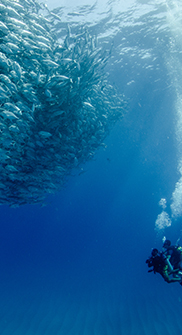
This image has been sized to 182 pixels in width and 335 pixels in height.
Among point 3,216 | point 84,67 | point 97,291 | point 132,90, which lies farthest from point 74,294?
point 3,216

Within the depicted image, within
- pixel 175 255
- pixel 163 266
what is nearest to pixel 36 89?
pixel 163 266

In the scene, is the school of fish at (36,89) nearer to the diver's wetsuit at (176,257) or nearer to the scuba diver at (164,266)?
the scuba diver at (164,266)

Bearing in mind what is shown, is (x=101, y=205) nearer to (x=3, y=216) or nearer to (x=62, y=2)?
(x=3, y=216)

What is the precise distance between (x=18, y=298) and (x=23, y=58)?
14.2m

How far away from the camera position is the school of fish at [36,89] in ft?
15.3

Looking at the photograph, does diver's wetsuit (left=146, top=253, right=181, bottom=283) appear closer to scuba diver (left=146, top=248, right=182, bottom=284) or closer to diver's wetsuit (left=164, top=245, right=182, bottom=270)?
scuba diver (left=146, top=248, right=182, bottom=284)

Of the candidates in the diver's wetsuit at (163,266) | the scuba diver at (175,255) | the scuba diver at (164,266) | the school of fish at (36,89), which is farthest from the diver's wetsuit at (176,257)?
the school of fish at (36,89)

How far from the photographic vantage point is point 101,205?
2628 inches

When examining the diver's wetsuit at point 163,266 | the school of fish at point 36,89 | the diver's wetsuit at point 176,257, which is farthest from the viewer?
the diver's wetsuit at point 176,257

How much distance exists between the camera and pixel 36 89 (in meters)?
6.21

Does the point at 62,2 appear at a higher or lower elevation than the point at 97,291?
higher

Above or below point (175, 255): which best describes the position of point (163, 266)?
below

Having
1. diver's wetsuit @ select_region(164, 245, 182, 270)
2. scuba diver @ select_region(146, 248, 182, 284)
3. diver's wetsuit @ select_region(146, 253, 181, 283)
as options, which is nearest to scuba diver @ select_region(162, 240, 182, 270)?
diver's wetsuit @ select_region(164, 245, 182, 270)

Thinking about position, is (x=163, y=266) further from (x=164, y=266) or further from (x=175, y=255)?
(x=175, y=255)
